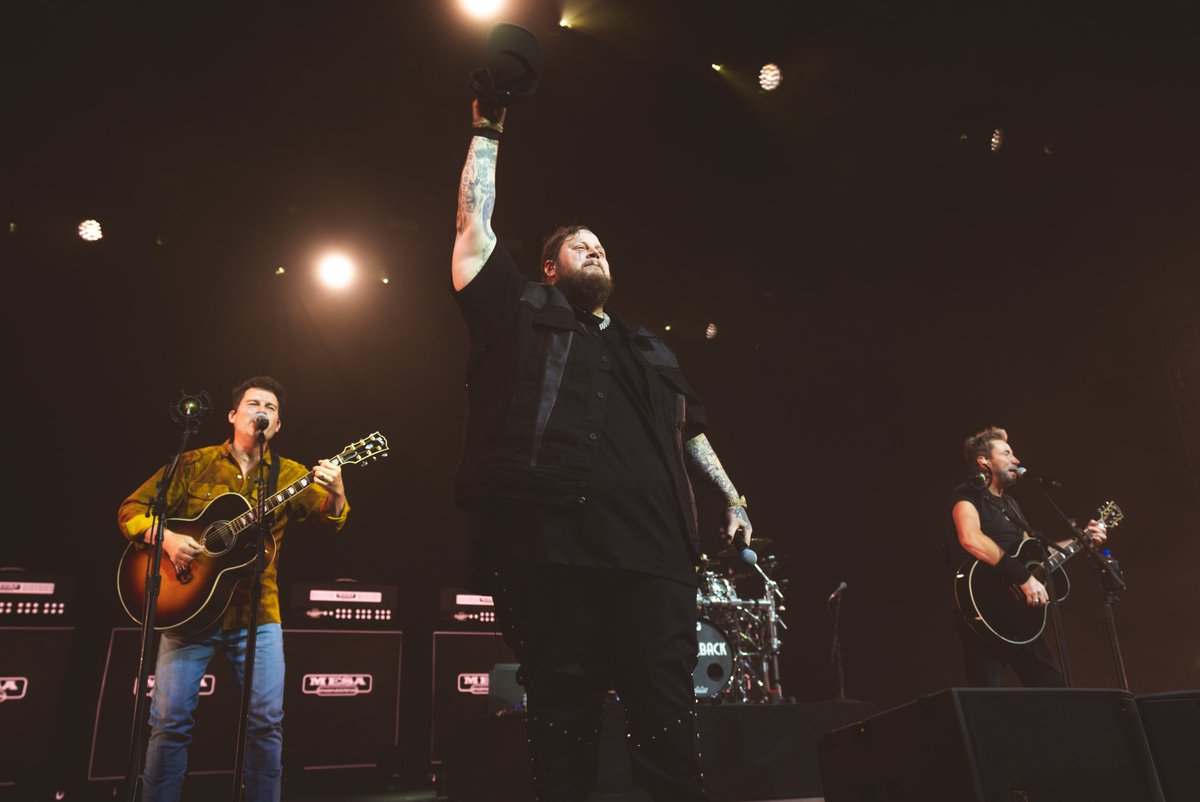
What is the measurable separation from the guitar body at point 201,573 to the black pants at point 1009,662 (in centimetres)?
377

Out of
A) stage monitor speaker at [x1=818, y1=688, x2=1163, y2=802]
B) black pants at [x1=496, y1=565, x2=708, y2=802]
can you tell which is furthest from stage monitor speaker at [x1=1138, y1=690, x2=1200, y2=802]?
black pants at [x1=496, y1=565, x2=708, y2=802]

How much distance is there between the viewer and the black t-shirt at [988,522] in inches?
184

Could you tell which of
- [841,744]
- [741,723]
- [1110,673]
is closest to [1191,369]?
[1110,673]

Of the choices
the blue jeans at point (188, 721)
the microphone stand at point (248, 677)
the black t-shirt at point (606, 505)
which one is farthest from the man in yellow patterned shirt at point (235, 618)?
the black t-shirt at point (606, 505)

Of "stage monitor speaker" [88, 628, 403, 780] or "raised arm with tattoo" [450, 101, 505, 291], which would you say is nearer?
"raised arm with tattoo" [450, 101, 505, 291]

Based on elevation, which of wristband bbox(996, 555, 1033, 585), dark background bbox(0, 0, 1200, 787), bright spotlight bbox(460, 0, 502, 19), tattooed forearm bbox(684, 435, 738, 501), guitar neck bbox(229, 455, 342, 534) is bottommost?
wristband bbox(996, 555, 1033, 585)

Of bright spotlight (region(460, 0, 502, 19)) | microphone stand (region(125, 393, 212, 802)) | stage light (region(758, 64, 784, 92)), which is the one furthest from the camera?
stage light (region(758, 64, 784, 92))

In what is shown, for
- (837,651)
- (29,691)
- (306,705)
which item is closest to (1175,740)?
(837,651)

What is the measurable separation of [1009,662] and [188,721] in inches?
164

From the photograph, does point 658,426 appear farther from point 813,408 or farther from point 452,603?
point 813,408

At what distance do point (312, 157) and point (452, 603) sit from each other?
4.07 metres

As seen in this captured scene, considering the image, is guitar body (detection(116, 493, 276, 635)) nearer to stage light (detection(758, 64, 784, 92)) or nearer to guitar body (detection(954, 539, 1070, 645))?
guitar body (detection(954, 539, 1070, 645))

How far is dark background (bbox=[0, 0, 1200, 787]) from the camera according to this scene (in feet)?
17.3

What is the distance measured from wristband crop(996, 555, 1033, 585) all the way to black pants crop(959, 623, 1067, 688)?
0.35 metres
